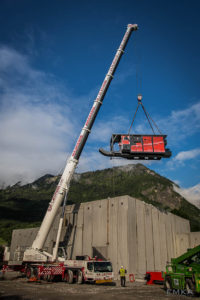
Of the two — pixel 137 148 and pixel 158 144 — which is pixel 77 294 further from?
pixel 158 144

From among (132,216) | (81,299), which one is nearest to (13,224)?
(132,216)

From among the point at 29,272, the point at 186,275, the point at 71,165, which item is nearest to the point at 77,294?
the point at 186,275

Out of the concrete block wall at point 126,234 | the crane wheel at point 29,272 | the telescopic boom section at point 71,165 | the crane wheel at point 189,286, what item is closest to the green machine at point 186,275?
the crane wheel at point 189,286

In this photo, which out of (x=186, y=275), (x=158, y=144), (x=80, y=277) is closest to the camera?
(x=186, y=275)

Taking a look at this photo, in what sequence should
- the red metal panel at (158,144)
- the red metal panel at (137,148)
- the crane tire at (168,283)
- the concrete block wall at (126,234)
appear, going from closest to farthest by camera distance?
the crane tire at (168,283) → the red metal panel at (137,148) → the red metal panel at (158,144) → the concrete block wall at (126,234)

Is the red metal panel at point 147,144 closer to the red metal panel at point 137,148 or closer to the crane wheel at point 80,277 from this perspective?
the red metal panel at point 137,148

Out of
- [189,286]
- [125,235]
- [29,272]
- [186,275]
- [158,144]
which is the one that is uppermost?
[158,144]

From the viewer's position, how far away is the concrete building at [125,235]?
25812 millimetres

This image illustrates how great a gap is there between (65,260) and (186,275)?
11181 mm

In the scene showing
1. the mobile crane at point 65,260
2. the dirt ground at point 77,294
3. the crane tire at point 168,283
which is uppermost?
the mobile crane at point 65,260

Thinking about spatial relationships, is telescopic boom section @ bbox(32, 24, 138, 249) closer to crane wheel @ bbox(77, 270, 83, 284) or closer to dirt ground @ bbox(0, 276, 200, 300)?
crane wheel @ bbox(77, 270, 83, 284)

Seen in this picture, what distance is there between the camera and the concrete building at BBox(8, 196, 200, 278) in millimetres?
25812

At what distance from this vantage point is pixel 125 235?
25594mm

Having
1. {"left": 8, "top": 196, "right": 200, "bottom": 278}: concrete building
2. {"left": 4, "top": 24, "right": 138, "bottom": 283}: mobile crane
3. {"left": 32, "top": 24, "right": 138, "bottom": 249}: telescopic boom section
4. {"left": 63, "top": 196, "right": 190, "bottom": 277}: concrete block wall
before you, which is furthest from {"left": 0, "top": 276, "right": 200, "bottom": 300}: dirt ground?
{"left": 8, "top": 196, "right": 200, "bottom": 278}: concrete building
